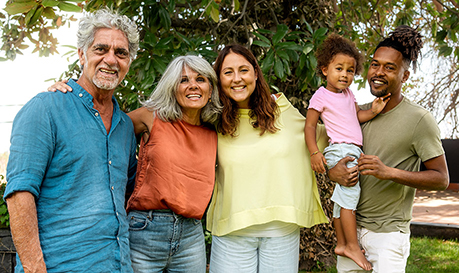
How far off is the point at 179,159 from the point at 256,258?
0.77 meters

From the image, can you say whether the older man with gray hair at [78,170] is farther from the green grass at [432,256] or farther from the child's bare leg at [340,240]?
the green grass at [432,256]

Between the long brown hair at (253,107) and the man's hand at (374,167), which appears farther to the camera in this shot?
the long brown hair at (253,107)

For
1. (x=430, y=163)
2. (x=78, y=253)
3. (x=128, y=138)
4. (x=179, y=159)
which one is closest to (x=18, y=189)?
(x=78, y=253)

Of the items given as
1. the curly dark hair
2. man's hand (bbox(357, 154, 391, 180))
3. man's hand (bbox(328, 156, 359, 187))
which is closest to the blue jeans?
man's hand (bbox(328, 156, 359, 187))

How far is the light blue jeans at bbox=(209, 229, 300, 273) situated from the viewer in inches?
89.0

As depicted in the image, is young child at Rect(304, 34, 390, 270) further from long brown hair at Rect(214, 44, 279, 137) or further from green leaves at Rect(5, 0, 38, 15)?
green leaves at Rect(5, 0, 38, 15)

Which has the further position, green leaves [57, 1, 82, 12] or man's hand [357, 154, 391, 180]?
man's hand [357, 154, 391, 180]

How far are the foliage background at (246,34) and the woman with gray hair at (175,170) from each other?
1.68ft

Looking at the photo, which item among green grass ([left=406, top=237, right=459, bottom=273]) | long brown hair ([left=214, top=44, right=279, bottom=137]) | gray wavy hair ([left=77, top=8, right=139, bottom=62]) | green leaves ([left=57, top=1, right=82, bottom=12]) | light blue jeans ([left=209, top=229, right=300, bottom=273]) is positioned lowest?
green grass ([left=406, top=237, right=459, bottom=273])

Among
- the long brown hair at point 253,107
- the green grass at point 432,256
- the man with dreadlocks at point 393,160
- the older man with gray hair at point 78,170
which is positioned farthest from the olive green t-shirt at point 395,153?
the green grass at point 432,256

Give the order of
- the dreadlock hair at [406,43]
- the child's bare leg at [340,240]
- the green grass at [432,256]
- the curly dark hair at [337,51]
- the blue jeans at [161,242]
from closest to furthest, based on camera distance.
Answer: the blue jeans at [161,242] < the dreadlock hair at [406,43] < the child's bare leg at [340,240] < the curly dark hair at [337,51] < the green grass at [432,256]

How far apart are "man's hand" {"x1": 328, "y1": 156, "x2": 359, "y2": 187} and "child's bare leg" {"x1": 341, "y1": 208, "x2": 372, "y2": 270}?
17cm

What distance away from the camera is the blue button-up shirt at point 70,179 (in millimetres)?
1591

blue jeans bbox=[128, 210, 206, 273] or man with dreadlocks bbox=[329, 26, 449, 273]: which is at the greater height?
man with dreadlocks bbox=[329, 26, 449, 273]
